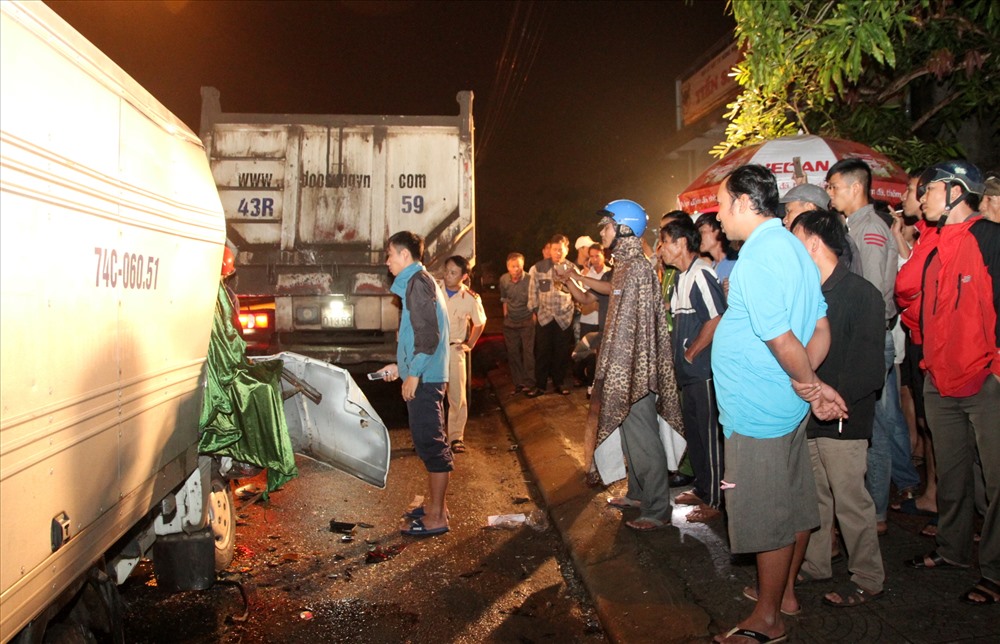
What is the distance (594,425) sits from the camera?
5.42 m

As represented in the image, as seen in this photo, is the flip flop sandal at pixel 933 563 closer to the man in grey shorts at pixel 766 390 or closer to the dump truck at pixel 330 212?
the man in grey shorts at pixel 766 390

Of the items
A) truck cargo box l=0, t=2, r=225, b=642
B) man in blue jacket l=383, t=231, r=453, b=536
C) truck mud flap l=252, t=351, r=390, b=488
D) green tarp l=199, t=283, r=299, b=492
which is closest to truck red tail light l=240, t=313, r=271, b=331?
man in blue jacket l=383, t=231, r=453, b=536

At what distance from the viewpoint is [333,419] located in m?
5.07

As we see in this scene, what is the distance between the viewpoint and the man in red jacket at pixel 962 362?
3902 mm

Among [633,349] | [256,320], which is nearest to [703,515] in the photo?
[633,349]

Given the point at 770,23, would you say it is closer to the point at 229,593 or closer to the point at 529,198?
the point at 229,593

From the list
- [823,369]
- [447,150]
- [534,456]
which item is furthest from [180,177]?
[447,150]

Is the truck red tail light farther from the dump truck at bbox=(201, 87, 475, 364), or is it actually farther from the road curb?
the road curb

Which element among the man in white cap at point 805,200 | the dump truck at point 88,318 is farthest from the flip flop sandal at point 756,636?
the dump truck at point 88,318

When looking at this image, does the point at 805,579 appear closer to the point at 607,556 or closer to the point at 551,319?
the point at 607,556

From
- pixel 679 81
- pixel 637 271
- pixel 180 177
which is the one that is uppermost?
pixel 679 81

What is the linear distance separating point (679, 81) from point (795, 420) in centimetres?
1803

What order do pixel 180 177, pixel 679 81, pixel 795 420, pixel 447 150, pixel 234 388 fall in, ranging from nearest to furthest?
pixel 795 420, pixel 180 177, pixel 234 388, pixel 447 150, pixel 679 81

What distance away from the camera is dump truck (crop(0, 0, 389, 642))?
7.14 ft
